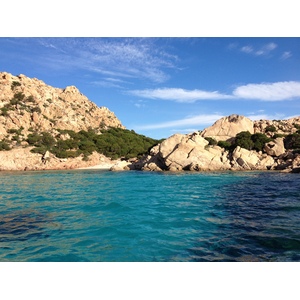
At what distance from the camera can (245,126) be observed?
57312 mm

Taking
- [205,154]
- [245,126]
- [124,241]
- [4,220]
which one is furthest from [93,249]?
[245,126]

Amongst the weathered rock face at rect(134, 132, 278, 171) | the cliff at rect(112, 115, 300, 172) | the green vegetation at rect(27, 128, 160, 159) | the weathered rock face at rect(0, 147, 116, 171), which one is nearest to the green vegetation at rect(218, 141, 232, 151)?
the cliff at rect(112, 115, 300, 172)

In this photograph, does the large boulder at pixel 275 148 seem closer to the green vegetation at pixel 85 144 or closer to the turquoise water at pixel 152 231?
the green vegetation at pixel 85 144

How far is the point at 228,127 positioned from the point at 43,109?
180ft

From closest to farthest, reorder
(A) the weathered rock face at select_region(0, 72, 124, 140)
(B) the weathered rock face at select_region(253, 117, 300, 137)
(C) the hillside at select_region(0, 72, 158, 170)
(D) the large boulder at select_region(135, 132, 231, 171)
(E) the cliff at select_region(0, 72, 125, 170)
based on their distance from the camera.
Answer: (D) the large boulder at select_region(135, 132, 231, 171)
(E) the cliff at select_region(0, 72, 125, 170)
(C) the hillside at select_region(0, 72, 158, 170)
(B) the weathered rock face at select_region(253, 117, 300, 137)
(A) the weathered rock face at select_region(0, 72, 124, 140)

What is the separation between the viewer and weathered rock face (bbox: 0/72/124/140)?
67812 millimetres

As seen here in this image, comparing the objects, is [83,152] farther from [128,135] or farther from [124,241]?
[124,241]

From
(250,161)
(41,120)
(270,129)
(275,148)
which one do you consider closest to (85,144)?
(41,120)

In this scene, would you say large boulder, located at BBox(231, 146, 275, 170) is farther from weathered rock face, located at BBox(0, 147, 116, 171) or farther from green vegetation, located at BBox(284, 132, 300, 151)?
weathered rock face, located at BBox(0, 147, 116, 171)

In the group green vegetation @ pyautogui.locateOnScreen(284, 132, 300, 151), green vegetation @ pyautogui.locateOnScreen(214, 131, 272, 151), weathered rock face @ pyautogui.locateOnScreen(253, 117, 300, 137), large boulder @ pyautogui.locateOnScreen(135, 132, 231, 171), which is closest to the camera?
large boulder @ pyautogui.locateOnScreen(135, 132, 231, 171)

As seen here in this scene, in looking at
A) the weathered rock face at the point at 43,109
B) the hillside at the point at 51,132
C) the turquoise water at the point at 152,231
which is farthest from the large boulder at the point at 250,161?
the weathered rock face at the point at 43,109

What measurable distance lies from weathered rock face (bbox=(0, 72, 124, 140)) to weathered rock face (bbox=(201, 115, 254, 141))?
1644 inches

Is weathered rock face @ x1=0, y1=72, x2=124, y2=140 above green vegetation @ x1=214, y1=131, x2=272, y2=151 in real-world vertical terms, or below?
above

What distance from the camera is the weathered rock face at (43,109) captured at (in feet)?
222
